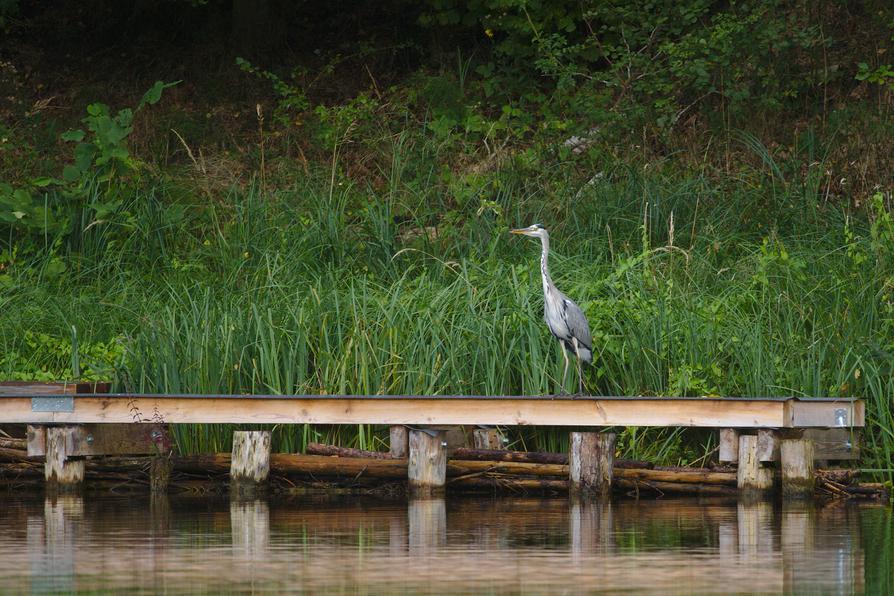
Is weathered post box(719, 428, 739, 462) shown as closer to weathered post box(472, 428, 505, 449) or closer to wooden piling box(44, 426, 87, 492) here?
weathered post box(472, 428, 505, 449)

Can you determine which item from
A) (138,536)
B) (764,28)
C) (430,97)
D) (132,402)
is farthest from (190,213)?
(138,536)

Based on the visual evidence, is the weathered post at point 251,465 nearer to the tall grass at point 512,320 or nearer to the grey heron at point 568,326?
the tall grass at point 512,320

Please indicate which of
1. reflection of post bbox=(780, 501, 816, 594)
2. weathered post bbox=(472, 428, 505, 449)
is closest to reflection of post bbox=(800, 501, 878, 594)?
reflection of post bbox=(780, 501, 816, 594)

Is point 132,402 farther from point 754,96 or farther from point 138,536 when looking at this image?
point 754,96

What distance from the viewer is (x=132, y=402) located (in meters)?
10.0

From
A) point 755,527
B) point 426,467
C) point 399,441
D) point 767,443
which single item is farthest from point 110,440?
point 755,527

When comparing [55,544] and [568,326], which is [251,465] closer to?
[568,326]

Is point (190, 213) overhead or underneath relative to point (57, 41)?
underneath

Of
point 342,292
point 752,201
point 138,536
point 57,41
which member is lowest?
point 138,536

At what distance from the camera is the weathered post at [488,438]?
10500 millimetres

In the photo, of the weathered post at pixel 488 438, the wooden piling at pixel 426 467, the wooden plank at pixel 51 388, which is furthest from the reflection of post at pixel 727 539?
the wooden plank at pixel 51 388

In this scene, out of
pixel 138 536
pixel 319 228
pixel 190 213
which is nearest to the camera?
pixel 138 536

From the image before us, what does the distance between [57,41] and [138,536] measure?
13.0m

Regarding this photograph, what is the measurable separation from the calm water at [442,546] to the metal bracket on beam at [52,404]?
2.11 feet
